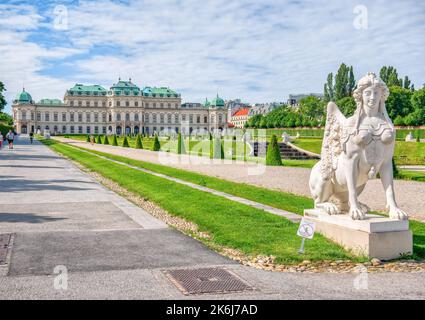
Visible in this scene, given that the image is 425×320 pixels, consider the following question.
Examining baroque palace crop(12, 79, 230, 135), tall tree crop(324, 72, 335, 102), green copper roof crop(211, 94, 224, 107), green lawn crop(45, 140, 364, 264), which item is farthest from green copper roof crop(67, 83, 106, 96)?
green lawn crop(45, 140, 364, 264)

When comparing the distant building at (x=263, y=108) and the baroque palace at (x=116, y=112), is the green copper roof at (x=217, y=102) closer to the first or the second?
the baroque palace at (x=116, y=112)

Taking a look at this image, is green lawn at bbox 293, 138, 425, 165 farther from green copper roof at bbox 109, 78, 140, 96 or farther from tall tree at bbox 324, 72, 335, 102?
green copper roof at bbox 109, 78, 140, 96

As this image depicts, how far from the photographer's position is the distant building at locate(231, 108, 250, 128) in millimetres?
158113

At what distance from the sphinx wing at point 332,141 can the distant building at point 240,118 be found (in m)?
149

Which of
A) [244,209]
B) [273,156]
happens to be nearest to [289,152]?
[273,156]

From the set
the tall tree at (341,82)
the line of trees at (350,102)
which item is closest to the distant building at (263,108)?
the line of trees at (350,102)

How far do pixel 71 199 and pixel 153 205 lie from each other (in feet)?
6.85

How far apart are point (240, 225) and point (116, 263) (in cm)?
287

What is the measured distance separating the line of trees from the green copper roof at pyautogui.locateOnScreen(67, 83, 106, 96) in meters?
49.9

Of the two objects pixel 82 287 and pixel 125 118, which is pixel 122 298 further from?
pixel 125 118

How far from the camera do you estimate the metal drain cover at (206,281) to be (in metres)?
5.26

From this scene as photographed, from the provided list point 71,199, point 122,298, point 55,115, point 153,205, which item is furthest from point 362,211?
point 55,115

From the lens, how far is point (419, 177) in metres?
17.9

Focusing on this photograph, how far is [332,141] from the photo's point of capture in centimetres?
723
